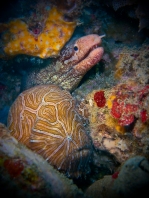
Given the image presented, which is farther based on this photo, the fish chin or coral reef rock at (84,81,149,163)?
the fish chin

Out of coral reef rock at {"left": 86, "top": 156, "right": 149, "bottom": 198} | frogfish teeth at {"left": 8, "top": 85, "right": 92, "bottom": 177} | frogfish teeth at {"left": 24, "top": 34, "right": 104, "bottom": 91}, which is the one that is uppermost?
frogfish teeth at {"left": 24, "top": 34, "right": 104, "bottom": 91}

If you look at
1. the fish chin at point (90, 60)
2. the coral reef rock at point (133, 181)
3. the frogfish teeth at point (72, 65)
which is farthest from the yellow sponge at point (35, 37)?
the coral reef rock at point (133, 181)

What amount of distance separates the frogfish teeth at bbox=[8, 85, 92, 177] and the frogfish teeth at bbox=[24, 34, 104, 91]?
114 centimetres

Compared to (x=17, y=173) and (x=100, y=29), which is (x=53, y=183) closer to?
(x=17, y=173)

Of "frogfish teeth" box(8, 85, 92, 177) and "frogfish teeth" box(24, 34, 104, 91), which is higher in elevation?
"frogfish teeth" box(24, 34, 104, 91)

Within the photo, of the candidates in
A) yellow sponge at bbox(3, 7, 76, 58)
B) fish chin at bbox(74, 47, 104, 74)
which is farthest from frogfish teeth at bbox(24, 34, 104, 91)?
yellow sponge at bbox(3, 7, 76, 58)

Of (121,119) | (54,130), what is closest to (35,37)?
(54,130)

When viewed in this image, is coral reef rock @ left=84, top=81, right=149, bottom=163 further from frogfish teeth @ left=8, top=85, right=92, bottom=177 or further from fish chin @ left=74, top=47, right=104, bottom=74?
fish chin @ left=74, top=47, right=104, bottom=74

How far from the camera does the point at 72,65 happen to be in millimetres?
5012

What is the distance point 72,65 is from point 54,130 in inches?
94.1

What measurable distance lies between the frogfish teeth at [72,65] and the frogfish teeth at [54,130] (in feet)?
3.75

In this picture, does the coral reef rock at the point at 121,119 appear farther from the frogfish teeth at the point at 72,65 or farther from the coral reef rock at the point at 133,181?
the frogfish teeth at the point at 72,65

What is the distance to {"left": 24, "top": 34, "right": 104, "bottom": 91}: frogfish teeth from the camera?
4.46m

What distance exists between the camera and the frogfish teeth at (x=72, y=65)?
4.46 m
